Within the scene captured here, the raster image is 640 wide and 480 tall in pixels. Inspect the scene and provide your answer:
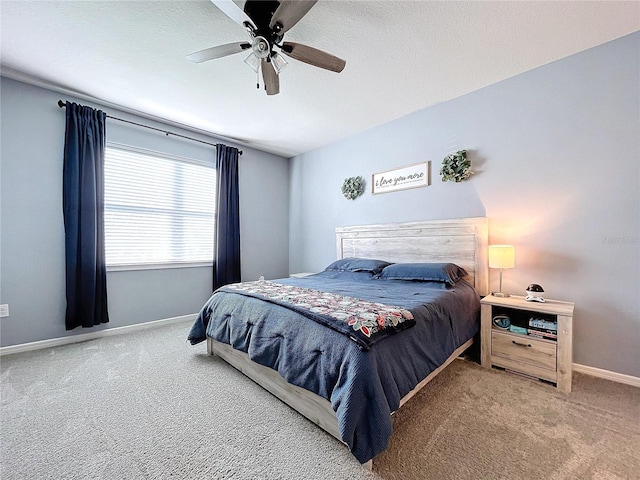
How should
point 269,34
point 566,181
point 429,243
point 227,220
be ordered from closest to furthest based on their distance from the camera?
point 269,34
point 566,181
point 429,243
point 227,220

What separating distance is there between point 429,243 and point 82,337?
404 centimetres

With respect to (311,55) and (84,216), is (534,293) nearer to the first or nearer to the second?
(311,55)

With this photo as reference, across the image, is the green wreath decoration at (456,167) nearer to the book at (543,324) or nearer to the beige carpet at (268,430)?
the book at (543,324)

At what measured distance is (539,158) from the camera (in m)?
2.46

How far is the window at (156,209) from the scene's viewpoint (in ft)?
10.6

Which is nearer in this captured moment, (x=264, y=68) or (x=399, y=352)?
(x=399, y=352)

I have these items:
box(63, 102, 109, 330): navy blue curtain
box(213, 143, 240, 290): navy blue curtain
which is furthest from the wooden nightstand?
box(63, 102, 109, 330): navy blue curtain

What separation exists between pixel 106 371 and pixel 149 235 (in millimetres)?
1756

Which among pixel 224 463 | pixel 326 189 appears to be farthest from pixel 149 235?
pixel 224 463

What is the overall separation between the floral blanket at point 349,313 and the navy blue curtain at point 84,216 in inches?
78.0

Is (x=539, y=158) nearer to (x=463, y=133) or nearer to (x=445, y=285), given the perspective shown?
(x=463, y=133)

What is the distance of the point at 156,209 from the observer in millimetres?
3551

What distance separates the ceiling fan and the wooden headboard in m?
1.99

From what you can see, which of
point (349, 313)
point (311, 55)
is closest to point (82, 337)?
point (349, 313)
